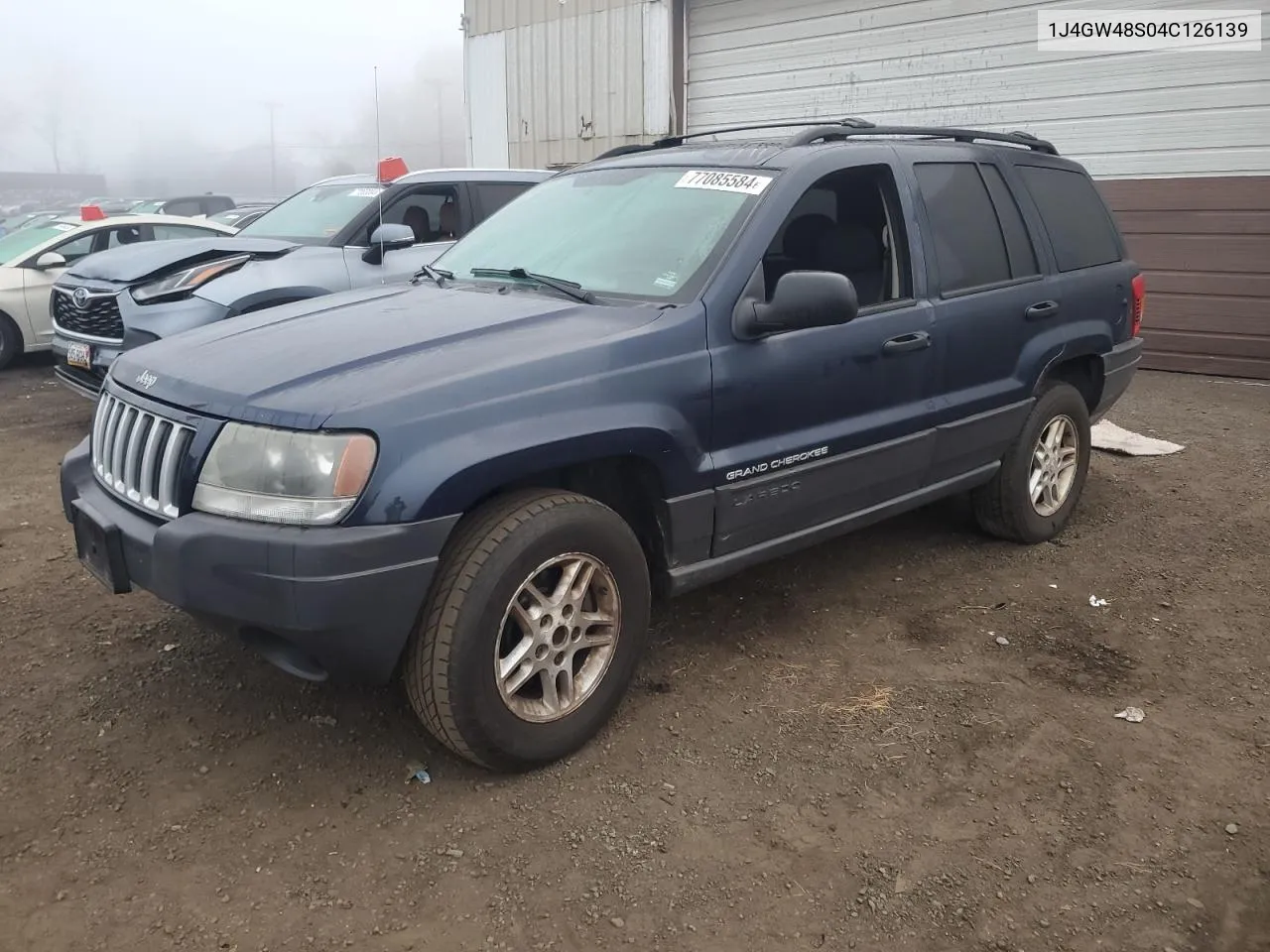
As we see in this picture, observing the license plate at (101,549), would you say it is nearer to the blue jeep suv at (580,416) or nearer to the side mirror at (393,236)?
the blue jeep suv at (580,416)

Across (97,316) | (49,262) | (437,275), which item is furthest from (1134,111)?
(49,262)

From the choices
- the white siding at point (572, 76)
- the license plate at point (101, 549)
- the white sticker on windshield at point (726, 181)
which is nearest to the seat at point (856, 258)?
the white sticker on windshield at point (726, 181)

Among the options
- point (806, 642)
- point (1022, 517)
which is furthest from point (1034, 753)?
point (1022, 517)

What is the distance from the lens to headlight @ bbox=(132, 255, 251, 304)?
6.39 meters

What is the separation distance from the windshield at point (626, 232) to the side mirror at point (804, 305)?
21 cm

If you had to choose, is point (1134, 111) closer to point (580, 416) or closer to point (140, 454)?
point (580, 416)

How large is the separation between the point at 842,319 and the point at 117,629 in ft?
9.62

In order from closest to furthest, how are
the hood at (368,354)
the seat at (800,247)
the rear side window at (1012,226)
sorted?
the hood at (368,354) → the seat at (800,247) → the rear side window at (1012,226)

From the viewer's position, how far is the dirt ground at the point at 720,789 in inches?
95.0

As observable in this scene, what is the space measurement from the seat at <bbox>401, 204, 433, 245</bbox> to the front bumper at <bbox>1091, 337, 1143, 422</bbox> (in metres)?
4.64

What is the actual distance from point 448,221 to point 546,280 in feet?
13.7

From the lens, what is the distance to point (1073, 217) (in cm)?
489

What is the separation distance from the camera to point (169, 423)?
9.34 feet

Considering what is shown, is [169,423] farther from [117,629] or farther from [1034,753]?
[1034,753]
